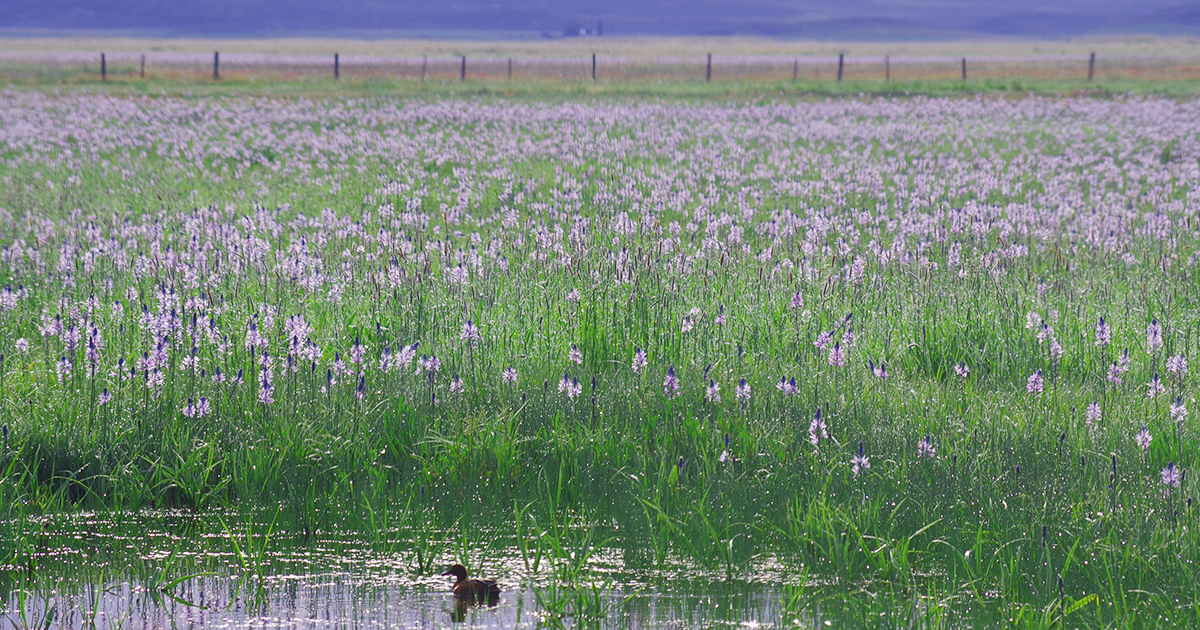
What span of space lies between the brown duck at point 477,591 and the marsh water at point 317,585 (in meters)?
0.03

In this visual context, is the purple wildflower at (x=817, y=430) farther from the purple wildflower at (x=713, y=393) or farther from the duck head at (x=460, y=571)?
the duck head at (x=460, y=571)

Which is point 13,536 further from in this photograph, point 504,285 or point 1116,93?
point 1116,93

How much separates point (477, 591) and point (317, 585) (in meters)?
0.58

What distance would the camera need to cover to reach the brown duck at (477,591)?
11.2 feet

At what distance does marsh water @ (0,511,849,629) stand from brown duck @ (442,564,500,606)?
30 millimetres

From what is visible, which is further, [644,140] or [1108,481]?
[644,140]

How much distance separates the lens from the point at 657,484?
4242mm

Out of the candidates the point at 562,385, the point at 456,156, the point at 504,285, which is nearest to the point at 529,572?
the point at 562,385

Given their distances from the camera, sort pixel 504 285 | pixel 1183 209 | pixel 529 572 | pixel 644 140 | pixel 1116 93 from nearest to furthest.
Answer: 1. pixel 529 572
2. pixel 504 285
3. pixel 1183 209
4. pixel 644 140
5. pixel 1116 93

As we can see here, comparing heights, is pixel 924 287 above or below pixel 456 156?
below

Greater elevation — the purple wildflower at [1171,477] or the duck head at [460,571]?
the purple wildflower at [1171,477]

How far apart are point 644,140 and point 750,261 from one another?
35.9 ft

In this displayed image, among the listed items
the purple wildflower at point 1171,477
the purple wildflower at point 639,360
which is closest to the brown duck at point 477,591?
the purple wildflower at point 639,360

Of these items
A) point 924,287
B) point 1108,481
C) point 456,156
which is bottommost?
point 1108,481
